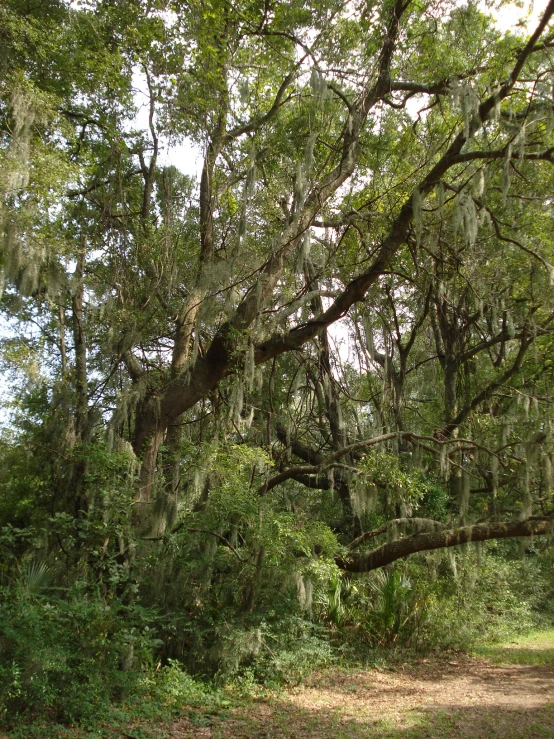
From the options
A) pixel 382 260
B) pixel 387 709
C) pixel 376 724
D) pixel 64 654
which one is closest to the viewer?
pixel 64 654

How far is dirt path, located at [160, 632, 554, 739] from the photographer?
16.5 ft

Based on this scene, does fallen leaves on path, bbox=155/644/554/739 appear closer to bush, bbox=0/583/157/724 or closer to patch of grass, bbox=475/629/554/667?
patch of grass, bbox=475/629/554/667

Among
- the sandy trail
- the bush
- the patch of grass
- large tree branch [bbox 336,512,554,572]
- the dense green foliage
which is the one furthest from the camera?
the patch of grass

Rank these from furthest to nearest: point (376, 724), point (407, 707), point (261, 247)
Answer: point (261, 247)
point (407, 707)
point (376, 724)

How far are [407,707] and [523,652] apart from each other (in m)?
4.14

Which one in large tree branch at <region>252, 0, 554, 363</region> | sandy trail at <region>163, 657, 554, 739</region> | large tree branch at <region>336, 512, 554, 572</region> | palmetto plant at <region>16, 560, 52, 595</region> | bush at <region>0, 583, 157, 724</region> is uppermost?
large tree branch at <region>252, 0, 554, 363</region>

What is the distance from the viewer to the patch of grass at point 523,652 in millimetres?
8391

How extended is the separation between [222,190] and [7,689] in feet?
22.4

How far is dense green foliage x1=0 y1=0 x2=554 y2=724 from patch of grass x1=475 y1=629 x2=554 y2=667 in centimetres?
43

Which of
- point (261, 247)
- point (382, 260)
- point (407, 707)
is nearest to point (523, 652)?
point (407, 707)

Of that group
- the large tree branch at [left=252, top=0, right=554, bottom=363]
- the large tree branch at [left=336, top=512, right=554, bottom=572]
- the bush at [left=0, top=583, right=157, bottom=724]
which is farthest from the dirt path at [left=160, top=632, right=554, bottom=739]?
the large tree branch at [left=252, top=0, right=554, bottom=363]

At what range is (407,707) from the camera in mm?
5953

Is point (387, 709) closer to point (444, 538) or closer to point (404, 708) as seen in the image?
point (404, 708)

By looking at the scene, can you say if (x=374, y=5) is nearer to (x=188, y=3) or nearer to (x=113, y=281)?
(x=188, y=3)
